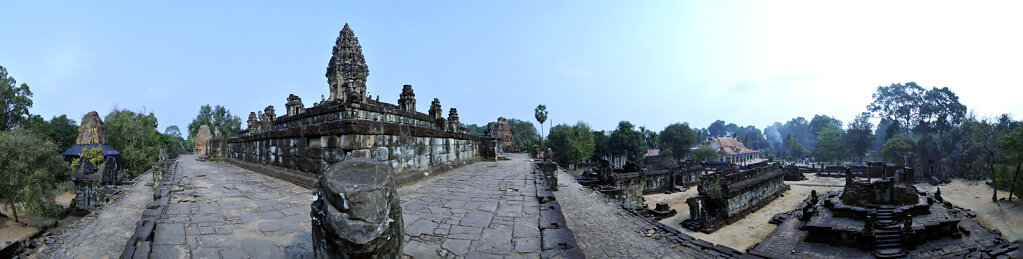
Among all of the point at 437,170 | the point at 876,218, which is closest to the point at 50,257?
the point at 437,170

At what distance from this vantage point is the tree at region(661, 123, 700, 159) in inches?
1790

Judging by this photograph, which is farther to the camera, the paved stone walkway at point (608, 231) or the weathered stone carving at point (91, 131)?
the weathered stone carving at point (91, 131)

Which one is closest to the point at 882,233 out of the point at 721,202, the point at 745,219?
the point at 721,202

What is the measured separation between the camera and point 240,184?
7.05 m

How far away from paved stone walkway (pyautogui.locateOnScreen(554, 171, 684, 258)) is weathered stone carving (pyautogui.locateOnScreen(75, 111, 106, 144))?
38.3 metres

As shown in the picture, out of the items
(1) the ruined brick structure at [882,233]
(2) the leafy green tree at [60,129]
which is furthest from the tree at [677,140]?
(2) the leafy green tree at [60,129]

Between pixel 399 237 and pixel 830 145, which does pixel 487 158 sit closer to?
pixel 399 237

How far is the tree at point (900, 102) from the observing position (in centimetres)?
5050

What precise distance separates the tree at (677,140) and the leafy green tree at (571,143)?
14475mm

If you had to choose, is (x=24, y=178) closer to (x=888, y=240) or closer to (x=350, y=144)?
(x=350, y=144)

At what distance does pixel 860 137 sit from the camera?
160 ft

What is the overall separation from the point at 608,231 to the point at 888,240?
376 inches

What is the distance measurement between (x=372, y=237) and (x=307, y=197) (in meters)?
3.96

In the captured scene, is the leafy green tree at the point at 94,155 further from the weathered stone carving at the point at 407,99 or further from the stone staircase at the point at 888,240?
the stone staircase at the point at 888,240
